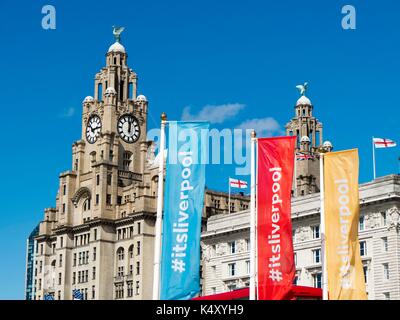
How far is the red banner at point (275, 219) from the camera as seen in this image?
172 feet

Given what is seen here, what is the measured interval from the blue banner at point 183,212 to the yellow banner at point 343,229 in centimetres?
889

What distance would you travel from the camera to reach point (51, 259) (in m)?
160

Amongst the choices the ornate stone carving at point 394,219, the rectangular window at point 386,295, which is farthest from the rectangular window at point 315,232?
the rectangular window at point 386,295

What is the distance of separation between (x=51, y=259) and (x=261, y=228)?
112m

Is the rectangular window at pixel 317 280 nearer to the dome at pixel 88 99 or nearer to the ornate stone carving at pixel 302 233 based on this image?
the ornate stone carving at pixel 302 233

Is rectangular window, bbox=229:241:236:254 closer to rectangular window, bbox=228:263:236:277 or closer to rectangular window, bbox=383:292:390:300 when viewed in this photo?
rectangular window, bbox=228:263:236:277

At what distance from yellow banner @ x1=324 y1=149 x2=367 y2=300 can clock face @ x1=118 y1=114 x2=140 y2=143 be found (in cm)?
10403

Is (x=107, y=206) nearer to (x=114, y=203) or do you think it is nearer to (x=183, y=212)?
(x=114, y=203)

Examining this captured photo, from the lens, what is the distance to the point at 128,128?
516 ft

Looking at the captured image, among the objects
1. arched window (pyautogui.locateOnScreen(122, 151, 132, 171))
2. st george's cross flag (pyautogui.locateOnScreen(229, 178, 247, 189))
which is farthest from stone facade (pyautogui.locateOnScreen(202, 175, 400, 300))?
arched window (pyautogui.locateOnScreen(122, 151, 132, 171))

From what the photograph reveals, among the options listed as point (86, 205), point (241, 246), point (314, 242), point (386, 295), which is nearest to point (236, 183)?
point (241, 246)

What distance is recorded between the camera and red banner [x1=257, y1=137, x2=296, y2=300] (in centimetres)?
5244

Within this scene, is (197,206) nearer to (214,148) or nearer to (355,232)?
(355,232)

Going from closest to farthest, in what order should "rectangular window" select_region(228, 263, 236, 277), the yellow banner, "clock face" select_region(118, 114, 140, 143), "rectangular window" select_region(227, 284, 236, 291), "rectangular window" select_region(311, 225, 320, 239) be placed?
the yellow banner → "rectangular window" select_region(311, 225, 320, 239) → "rectangular window" select_region(227, 284, 236, 291) → "rectangular window" select_region(228, 263, 236, 277) → "clock face" select_region(118, 114, 140, 143)
